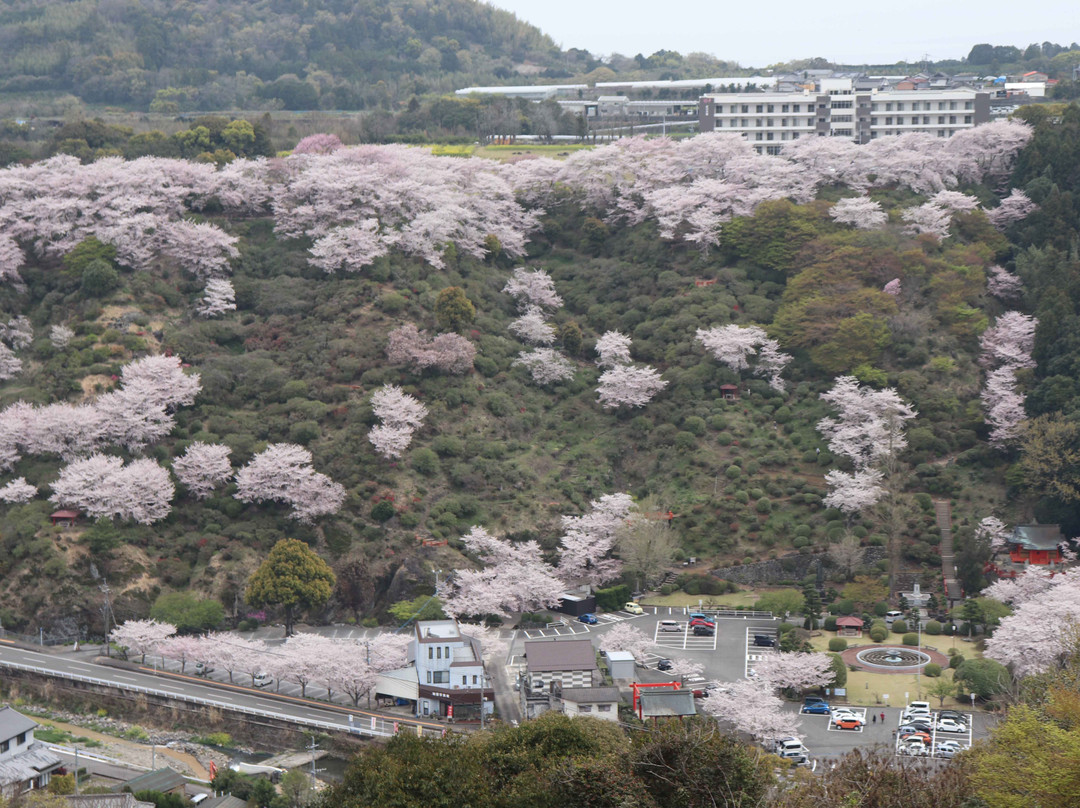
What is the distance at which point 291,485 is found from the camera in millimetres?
56688

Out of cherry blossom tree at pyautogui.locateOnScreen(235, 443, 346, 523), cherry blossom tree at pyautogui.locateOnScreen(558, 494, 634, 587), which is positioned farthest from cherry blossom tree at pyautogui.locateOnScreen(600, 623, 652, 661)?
cherry blossom tree at pyautogui.locateOnScreen(235, 443, 346, 523)

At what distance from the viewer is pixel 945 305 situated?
6550cm

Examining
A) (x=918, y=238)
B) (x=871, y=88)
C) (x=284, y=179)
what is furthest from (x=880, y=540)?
(x=871, y=88)

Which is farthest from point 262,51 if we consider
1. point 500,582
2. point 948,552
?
point 948,552

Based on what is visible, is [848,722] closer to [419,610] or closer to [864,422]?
[419,610]

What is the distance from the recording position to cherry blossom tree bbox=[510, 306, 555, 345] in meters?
67.6

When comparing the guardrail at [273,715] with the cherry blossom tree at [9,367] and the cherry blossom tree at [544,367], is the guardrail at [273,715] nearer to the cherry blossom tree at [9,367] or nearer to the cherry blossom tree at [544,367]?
the cherry blossom tree at [9,367]

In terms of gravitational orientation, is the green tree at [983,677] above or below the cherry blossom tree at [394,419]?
below

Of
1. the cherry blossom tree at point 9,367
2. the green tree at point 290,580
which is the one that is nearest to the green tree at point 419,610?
the green tree at point 290,580

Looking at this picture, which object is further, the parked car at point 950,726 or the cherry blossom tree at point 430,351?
the cherry blossom tree at point 430,351

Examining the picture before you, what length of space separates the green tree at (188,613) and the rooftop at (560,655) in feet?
40.4

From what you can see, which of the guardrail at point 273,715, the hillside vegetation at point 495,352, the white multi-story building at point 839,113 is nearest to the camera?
the guardrail at point 273,715

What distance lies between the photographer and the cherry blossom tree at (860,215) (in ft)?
230

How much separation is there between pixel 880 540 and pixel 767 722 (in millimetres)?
14900
